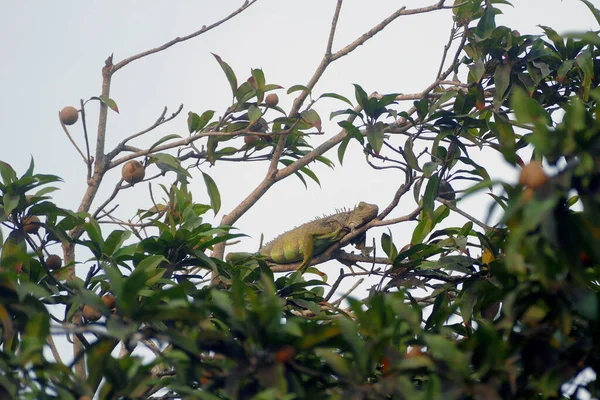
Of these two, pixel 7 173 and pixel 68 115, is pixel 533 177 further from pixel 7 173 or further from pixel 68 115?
pixel 68 115

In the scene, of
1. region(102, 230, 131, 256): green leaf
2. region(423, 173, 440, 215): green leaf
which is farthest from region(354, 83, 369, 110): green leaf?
region(102, 230, 131, 256): green leaf

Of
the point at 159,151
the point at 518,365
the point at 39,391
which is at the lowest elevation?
the point at 518,365

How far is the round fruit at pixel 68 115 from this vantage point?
4613 millimetres

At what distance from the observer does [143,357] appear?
2.05 m

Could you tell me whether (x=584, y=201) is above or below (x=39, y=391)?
above

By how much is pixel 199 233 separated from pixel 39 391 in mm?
1790

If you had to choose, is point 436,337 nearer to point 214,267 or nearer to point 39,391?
point 39,391

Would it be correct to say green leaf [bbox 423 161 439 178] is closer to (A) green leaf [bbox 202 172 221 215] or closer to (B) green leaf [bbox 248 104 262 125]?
(B) green leaf [bbox 248 104 262 125]

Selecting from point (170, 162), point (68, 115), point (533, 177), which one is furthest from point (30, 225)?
point (533, 177)

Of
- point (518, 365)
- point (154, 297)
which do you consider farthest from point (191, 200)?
point (518, 365)

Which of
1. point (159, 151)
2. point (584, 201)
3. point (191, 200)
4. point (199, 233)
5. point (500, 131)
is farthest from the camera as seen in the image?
point (191, 200)

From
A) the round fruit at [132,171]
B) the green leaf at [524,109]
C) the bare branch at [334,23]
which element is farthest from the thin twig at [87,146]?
the green leaf at [524,109]

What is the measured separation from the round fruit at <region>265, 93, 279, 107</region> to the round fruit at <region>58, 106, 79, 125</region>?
129cm

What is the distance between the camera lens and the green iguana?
20.2ft
